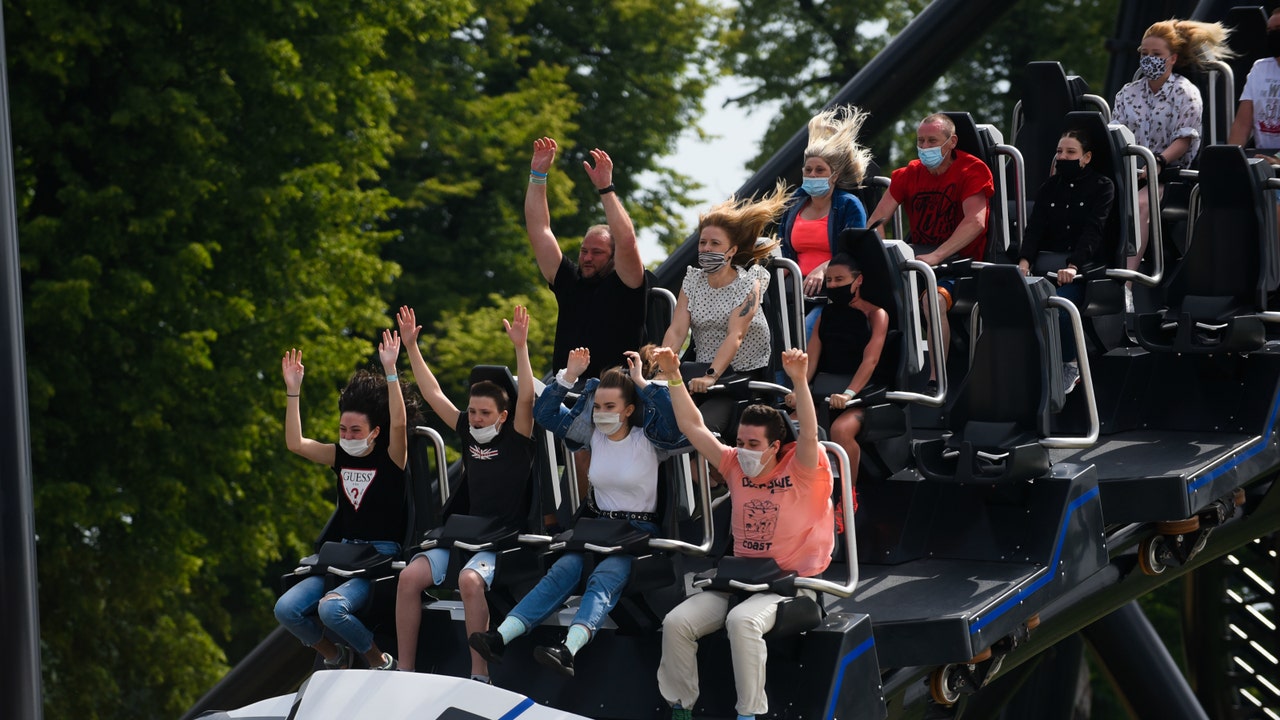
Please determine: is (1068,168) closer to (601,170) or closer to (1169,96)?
(1169,96)

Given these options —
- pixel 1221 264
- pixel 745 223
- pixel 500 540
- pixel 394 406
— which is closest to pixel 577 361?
pixel 500 540

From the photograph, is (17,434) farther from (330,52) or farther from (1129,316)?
(330,52)

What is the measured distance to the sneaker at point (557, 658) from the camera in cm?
544

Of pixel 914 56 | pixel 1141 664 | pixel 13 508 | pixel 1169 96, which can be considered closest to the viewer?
pixel 13 508

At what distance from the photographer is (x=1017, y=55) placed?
850 inches

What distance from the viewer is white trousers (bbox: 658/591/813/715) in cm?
538

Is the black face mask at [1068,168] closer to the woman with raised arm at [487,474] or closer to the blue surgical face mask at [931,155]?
the blue surgical face mask at [931,155]

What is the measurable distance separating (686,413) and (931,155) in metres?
2.53

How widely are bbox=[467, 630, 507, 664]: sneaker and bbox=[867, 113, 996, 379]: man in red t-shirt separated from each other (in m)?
2.63

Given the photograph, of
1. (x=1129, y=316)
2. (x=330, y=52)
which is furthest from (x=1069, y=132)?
(x=330, y=52)

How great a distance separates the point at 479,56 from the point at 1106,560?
1505cm

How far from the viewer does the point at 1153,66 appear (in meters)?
8.34

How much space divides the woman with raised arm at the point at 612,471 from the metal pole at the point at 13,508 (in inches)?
102

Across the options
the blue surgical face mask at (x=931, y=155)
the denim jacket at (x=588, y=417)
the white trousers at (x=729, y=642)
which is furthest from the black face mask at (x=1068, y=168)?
the white trousers at (x=729, y=642)
